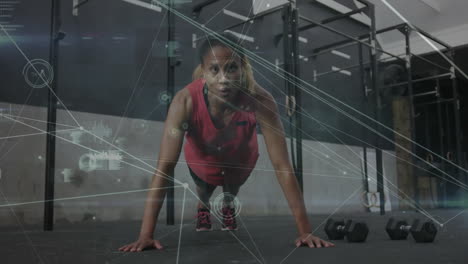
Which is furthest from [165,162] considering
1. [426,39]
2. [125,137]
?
[426,39]

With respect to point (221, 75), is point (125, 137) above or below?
below

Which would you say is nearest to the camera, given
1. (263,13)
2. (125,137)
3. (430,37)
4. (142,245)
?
(142,245)

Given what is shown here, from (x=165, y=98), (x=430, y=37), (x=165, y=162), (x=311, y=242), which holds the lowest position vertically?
(x=311, y=242)

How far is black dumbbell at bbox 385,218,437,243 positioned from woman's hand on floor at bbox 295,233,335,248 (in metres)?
0.25

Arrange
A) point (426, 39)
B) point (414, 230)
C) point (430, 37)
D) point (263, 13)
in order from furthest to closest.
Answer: point (426, 39)
point (430, 37)
point (263, 13)
point (414, 230)

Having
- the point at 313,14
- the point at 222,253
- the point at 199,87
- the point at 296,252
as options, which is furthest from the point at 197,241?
the point at 313,14

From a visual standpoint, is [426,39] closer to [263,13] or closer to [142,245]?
[263,13]

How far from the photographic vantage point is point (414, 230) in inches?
45.1

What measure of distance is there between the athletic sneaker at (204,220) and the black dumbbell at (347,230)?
0.32 m
